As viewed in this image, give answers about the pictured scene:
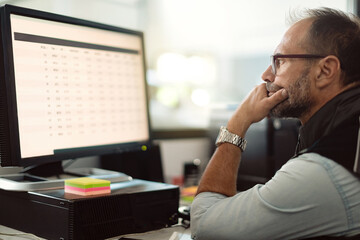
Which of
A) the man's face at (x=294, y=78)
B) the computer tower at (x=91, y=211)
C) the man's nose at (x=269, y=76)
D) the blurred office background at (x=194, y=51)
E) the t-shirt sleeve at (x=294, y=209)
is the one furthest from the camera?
the blurred office background at (x=194, y=51)

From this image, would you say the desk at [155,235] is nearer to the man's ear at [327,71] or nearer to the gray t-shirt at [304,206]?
the gray t-shirt at [304,206]

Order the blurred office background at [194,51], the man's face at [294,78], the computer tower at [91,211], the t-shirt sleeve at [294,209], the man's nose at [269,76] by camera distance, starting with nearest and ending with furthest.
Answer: the t-shirt sleeve at [294,209] → the computer tower at [91,211] → the man's face at [294,78] → the man's nose at [269,76] → the blurred office background at [194,51]

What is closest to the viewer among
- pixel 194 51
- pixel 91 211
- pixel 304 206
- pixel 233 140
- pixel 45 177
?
pixel 304 206

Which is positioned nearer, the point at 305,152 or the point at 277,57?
the point at 305,152

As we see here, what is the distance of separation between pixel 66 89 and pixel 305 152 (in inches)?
27.1

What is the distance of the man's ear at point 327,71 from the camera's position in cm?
104

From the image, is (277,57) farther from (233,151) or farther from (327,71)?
(233,151)

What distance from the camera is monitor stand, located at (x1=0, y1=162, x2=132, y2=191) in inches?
42.8

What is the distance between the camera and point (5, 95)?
3.43 feet

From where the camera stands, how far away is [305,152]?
36.5 inches

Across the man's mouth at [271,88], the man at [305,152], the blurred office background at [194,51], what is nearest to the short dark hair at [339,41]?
the man at [305,152]

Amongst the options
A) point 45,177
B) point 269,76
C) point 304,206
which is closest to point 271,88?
point 269,76

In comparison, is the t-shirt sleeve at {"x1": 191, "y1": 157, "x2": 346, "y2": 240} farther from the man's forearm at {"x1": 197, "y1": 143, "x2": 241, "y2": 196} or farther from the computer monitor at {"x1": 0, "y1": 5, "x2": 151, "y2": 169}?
the computer monitor at {"x1": 0, "y1": 5, "x2": 151, "y2": 169}

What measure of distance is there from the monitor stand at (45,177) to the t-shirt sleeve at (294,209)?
1.62ft
